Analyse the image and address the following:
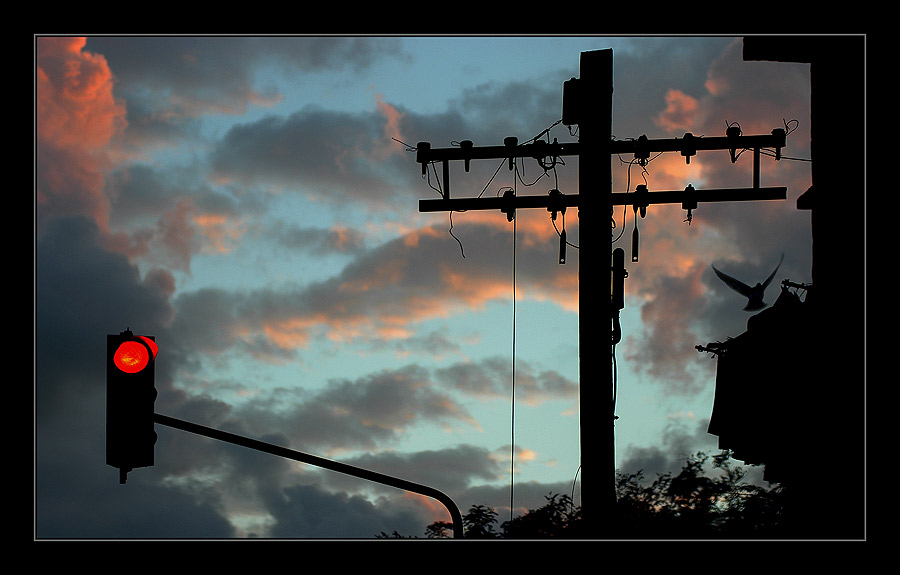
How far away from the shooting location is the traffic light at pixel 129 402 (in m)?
6.60

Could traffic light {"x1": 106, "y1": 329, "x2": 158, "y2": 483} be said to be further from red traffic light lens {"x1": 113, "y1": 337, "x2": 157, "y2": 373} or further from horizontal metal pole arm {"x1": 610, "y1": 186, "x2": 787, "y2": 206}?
horizontal metal pole arm {"x1": 610, "y1": 186, "x2": 787, "y2": 206}

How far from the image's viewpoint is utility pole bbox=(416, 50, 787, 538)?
34.0 ft

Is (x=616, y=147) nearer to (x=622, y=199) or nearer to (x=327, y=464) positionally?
(x=622, y=199)

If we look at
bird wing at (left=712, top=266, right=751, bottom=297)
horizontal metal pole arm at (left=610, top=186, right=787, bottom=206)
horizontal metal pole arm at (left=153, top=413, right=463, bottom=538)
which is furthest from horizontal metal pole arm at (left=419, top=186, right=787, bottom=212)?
bird wing at (left=712, top=266, right=751, bottom=297)

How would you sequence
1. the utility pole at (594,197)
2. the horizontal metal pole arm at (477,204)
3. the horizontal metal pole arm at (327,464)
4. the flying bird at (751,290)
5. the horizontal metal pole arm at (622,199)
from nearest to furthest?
the horizontal metal pole arm at (327,464) → the utility pole at (594,197) → the horizontal metal pole arm at (622,199) → the horizontal metal pole arm at (477,204) → the flying bird at (751,290)

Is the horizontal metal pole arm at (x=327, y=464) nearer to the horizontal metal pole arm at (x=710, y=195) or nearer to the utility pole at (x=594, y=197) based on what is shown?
the utility pole at (x=594, y=197)

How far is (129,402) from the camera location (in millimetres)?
6648

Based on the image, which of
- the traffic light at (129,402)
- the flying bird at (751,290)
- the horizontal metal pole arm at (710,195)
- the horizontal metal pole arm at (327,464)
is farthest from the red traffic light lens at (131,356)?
the flying bird at (751,290)

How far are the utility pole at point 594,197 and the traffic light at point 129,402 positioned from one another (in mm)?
5491

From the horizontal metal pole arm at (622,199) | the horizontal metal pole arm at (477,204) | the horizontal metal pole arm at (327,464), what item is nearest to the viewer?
the horizontal metal pole arm at (327,464)

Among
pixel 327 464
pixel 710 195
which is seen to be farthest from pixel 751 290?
pixel 327 464

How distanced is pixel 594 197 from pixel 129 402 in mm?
6327
